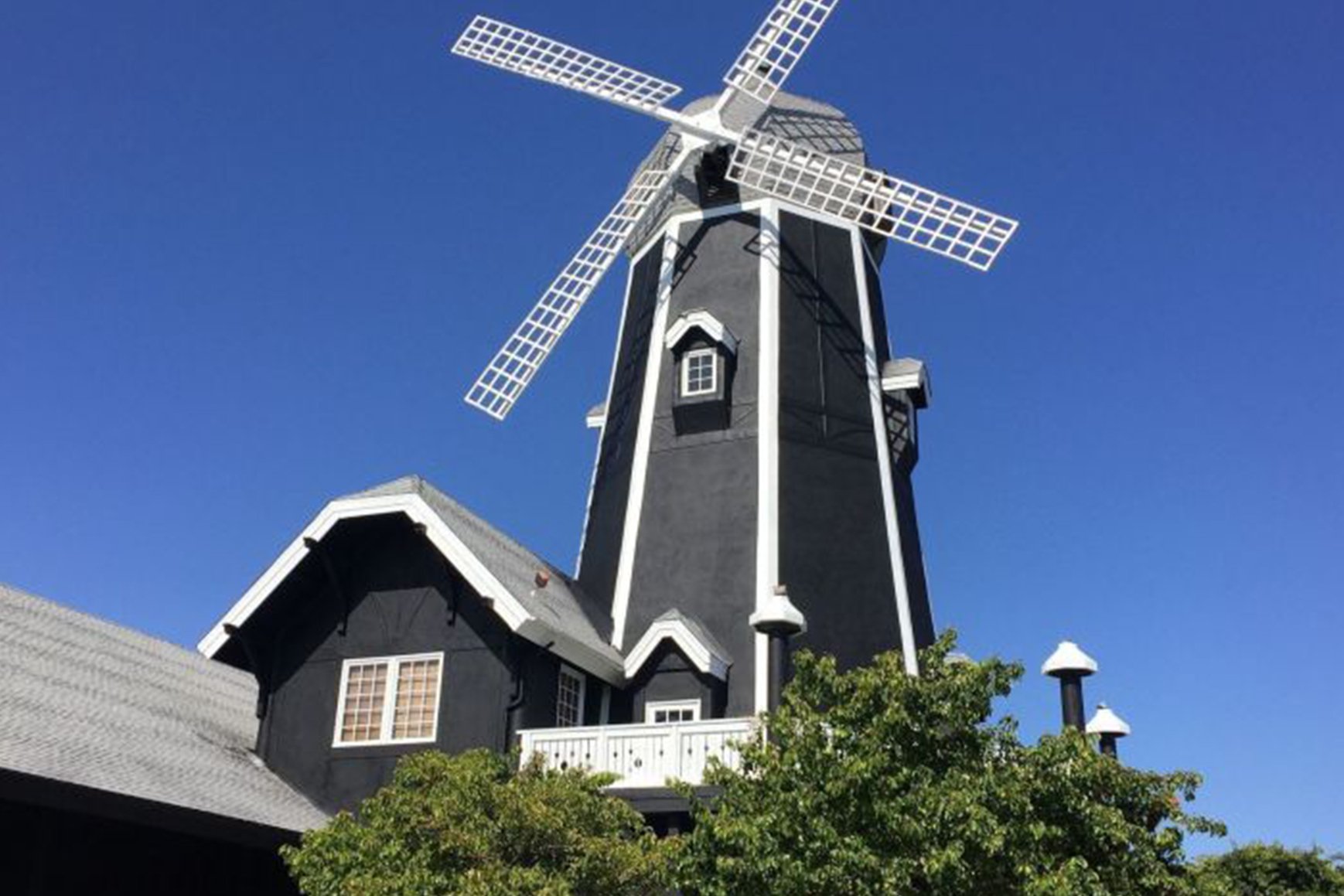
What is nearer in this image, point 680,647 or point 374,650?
point 374,650

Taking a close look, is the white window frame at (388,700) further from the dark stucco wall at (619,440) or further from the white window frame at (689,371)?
the white window frame at (689,371)

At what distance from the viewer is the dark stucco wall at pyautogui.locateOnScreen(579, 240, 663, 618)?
2492 cm

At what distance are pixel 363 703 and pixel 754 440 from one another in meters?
8.08

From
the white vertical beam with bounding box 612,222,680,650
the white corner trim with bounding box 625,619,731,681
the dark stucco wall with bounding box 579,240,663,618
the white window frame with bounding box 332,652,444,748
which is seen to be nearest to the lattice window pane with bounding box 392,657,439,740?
the white window frame with bounding box 332,652,444,748

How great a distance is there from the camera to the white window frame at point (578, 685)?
21.0 metres

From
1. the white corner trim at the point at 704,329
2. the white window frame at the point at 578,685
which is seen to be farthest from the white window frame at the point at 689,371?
the white window frame at the point at 578,685

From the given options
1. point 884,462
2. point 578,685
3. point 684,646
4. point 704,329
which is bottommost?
point 578,685

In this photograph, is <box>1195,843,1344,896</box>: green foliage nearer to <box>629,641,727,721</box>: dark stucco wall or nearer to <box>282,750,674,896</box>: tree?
<box>629,641,727,721</box>: dark stucco wall

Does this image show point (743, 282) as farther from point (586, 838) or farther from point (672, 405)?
point (586, 838)

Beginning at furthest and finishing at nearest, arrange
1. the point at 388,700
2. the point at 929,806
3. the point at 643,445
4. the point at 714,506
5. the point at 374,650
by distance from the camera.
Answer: the point at 643,445, the point at 714,506, the point at 374,650, the point at 388,700, the point at 929,806

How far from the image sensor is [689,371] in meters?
25.1

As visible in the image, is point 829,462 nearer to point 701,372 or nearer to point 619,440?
point 701,372

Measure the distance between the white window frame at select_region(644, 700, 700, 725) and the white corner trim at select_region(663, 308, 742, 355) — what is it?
688 centimetres

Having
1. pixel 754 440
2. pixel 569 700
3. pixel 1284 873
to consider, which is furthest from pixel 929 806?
pixel 1284 873
